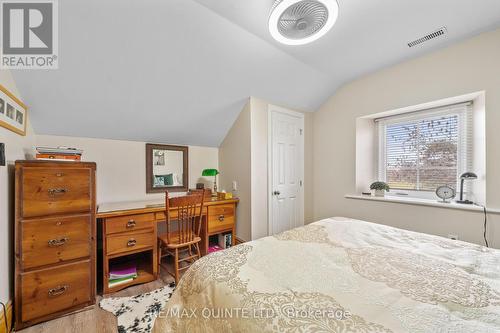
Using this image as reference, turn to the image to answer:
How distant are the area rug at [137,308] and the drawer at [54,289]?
224mm

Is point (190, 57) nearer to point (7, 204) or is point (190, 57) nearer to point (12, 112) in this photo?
point (12, 112)

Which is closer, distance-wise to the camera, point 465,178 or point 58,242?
point 58,242

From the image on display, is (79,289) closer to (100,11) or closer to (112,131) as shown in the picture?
(112,131)

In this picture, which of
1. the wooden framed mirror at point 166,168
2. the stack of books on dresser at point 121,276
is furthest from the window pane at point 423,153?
the stack of books on dresser at point 121,276

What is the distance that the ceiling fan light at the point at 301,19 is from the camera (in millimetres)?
1179

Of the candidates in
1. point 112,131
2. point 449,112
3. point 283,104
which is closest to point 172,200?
point 112,131

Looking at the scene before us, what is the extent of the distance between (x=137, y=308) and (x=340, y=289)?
1.71 metres

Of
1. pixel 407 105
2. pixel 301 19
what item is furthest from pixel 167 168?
pixel 407 105

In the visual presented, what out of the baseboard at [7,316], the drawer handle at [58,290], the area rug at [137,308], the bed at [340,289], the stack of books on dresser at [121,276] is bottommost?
the area rug at [137,308]

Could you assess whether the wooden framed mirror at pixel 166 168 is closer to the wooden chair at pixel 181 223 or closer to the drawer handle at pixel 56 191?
the wooden chair at pixel 181 223

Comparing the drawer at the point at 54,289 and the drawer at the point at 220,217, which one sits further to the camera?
the drawer at the point at 220,217

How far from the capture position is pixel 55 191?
155 cm

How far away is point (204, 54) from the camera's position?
72.1 inches

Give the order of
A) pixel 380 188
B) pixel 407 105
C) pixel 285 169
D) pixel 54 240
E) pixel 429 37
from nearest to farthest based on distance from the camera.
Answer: pixel 54 240, pixel 429 37, pixel 407 105, pixel 380 188, pixel 285 169
